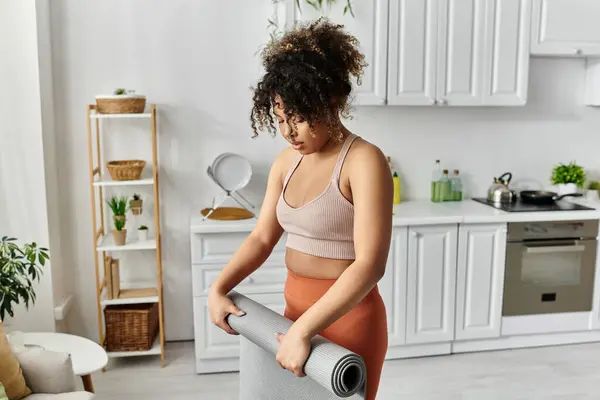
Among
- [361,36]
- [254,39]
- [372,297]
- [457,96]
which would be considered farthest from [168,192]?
[372,297]

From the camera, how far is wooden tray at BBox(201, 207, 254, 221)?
3340 mm

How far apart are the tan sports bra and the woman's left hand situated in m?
0.28

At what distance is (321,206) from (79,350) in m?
1.74

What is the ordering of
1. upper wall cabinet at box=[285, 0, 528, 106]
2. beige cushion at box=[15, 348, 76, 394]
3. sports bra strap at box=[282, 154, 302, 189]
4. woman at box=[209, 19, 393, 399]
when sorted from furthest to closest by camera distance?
upper wall cabinet at box=[285, 0, 528, 106], beige cushion at box=[15, 348, 76, 394], sports bra strap at box=[282, 154, 302, 189], woman at box=[209, 19, 393, 399]

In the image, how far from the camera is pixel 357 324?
1396 mm

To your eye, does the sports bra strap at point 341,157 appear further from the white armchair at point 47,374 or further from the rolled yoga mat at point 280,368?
the white armchair at point 47,374

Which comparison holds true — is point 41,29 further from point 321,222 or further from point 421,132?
point 321,222

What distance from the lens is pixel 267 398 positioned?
1.35 metres

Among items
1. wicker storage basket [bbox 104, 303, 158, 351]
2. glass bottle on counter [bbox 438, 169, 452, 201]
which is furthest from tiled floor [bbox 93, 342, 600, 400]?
glass bottle on counter [bbox 438, 169, 452, 201]

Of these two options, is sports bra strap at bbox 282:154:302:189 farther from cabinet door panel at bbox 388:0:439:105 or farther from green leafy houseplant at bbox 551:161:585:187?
green leafy houseplant at bbox 551:161:585:187

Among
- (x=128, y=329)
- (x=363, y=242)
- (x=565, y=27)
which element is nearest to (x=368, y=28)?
(x=565, y=27)

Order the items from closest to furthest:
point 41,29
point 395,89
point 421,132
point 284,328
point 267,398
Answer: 1. point 284,328
2. point 267,398
3. point 41,29
4. point 395,89
5. point 421,132

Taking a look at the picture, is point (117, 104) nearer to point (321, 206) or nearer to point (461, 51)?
point (461, 51)

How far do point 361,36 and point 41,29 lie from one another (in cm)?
166
